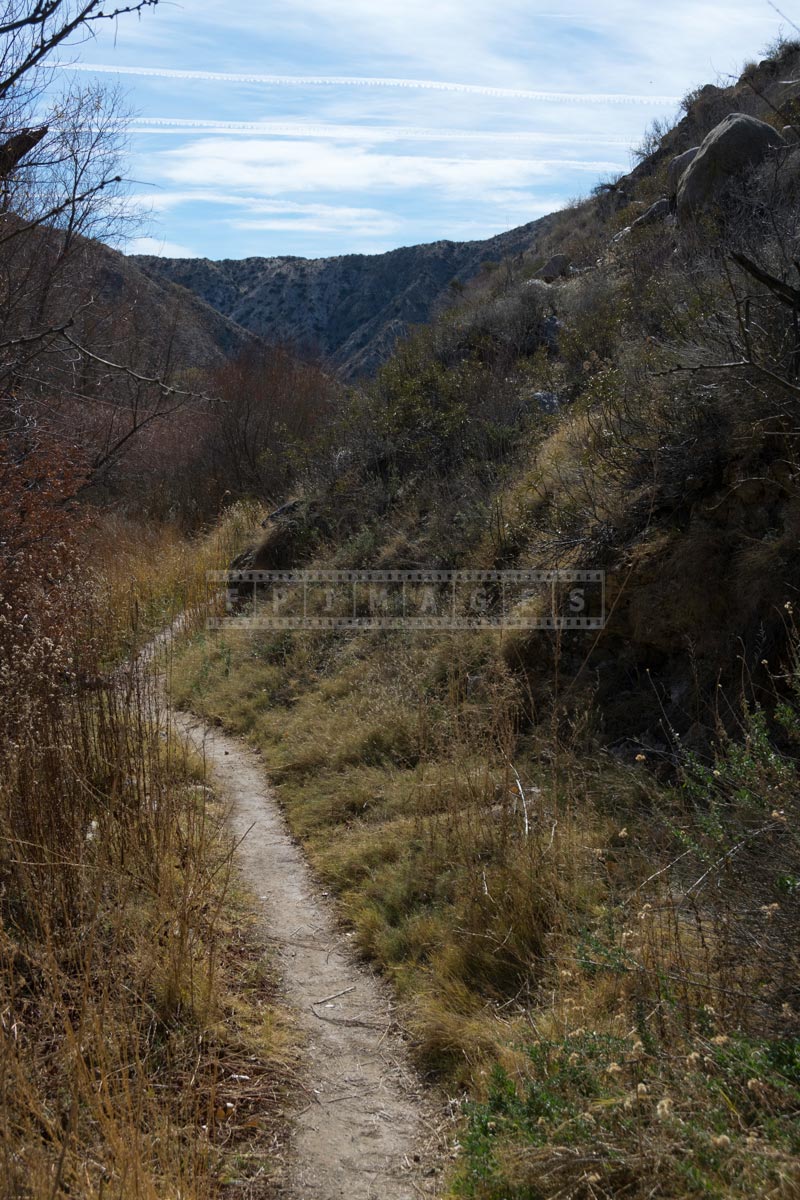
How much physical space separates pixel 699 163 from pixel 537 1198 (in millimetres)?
13152

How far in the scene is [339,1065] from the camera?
362 centimetres

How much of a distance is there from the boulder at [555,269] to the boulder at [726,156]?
15.6ft

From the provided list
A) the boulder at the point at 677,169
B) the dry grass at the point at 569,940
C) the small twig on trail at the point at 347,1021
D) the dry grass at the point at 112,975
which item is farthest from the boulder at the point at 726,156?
the small twig on trail at the point at 347,1021

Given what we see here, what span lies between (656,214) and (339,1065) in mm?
14420

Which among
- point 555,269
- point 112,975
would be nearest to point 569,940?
point 112,975

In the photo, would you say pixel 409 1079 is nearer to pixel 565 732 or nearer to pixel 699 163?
pixel 565 732

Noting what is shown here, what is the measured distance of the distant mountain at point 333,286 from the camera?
6431 centimetres

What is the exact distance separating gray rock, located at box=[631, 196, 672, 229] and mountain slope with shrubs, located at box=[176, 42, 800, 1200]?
1.28 meters

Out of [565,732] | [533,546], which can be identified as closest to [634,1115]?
[565,732]

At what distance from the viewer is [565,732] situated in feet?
20.2

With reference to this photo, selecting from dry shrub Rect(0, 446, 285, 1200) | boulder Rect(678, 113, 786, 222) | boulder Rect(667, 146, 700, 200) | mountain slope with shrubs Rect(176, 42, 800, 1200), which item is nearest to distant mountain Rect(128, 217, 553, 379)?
boulder Rect(667, 146, 700, 200)

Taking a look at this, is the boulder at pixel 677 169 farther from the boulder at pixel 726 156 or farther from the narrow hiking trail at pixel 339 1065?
the narrow hiking trail at pixel 339 1065

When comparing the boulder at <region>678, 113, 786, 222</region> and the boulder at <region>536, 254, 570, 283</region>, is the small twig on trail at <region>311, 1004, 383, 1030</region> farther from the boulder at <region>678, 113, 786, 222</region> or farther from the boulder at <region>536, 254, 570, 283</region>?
the boulder at <region>536, 254, 570, 283</region>

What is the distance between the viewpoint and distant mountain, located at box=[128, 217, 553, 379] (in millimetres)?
64312
